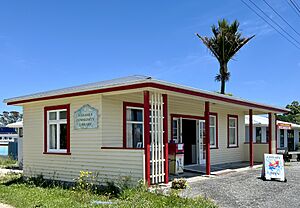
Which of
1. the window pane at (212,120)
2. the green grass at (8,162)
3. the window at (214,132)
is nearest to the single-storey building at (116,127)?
the window pane at (212,120)

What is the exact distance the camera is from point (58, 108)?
42.8 feet

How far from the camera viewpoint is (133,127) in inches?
503

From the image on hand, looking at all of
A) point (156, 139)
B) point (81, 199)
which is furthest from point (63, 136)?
point (81, 199)

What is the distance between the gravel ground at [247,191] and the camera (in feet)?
28.7

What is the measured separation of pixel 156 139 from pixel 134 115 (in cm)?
245

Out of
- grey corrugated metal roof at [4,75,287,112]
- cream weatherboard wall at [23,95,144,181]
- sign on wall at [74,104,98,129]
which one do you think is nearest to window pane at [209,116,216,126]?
grey corrugated metal roof at [4,75,287,112]

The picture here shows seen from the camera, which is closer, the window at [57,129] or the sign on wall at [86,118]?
the sign on wall at [86,118]

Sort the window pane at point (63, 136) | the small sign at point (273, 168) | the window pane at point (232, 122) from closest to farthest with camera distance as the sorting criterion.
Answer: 1. the small sign at point (273, 168)
2. the window pane at point (63, 136)
3. the window pane at point (232, 122)

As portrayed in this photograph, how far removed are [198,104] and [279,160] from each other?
187 inches

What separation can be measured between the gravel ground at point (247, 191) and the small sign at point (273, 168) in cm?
30

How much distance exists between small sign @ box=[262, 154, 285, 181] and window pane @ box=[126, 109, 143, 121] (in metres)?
4.70

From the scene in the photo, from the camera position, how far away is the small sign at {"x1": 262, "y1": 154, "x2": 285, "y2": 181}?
12384 mm

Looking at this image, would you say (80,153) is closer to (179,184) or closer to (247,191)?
(179,184)

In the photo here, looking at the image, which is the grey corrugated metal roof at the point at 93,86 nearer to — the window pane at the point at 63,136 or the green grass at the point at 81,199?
the window pane at the point at 63,136
